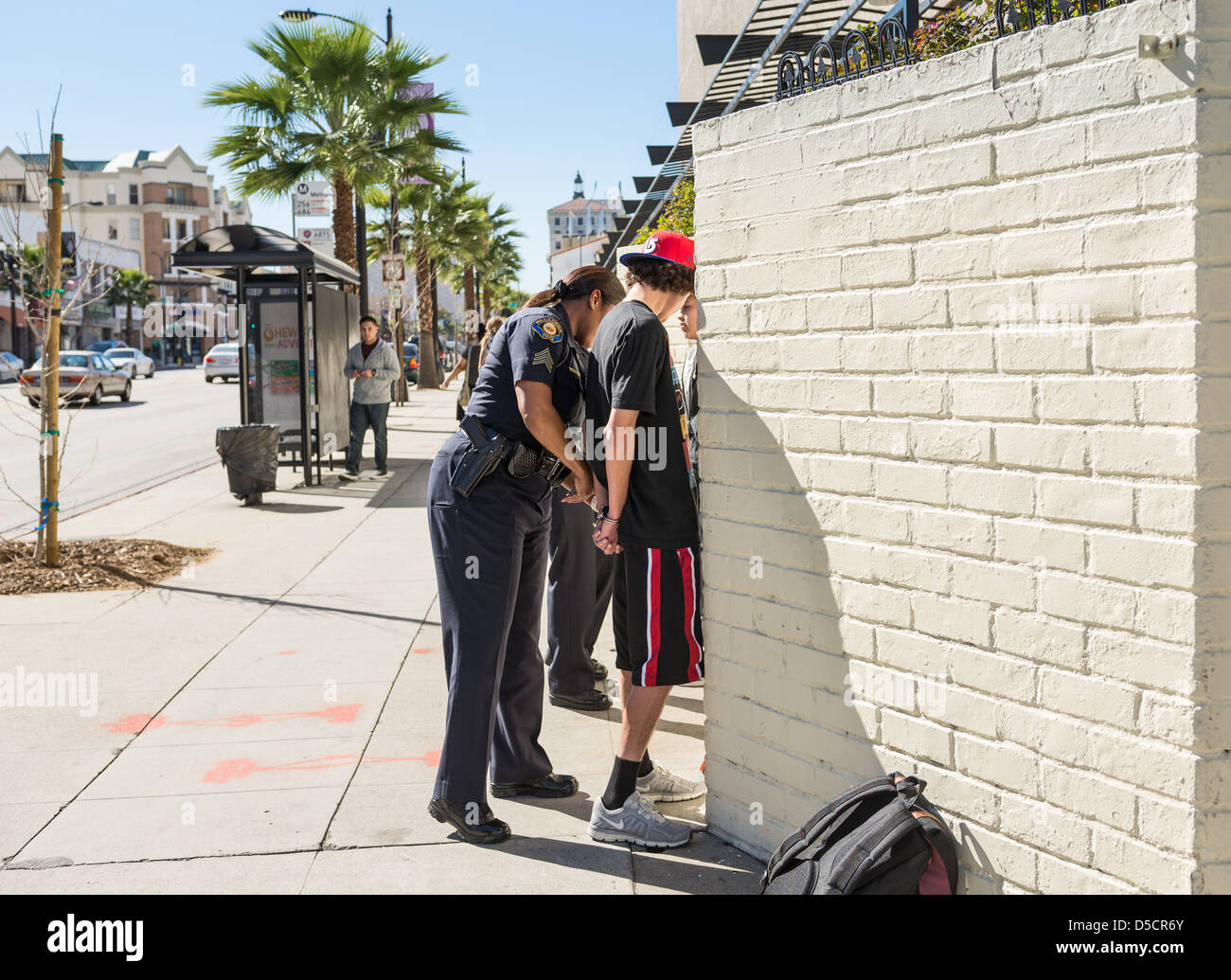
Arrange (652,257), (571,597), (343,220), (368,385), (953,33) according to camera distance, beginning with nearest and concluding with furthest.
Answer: (652,257) → (953,33) → (571,597) → (368,385) → (343,220)

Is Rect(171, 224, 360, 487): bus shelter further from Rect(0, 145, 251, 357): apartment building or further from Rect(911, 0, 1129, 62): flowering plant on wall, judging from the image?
Rect(0, 145, 251, 357): apartment building

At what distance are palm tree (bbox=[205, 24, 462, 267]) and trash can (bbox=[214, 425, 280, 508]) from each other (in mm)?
9717

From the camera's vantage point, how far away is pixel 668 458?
3896 millimetres

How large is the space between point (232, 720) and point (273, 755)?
1.83 feet

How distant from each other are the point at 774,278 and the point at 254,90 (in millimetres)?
18497

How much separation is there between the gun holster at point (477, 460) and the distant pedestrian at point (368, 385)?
31.4ft

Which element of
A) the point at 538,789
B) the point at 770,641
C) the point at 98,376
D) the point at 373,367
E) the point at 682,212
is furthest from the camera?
the point at 98,376

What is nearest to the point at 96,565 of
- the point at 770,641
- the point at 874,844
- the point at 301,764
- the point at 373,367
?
the point at 301,764

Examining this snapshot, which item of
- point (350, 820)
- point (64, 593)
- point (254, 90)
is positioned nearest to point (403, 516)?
point (64, 593)

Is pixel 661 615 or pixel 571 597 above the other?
pixel 661 615

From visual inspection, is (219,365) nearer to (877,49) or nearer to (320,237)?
(320,237)

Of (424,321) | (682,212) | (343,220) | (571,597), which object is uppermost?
(343,220)

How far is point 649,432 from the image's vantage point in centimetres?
385
